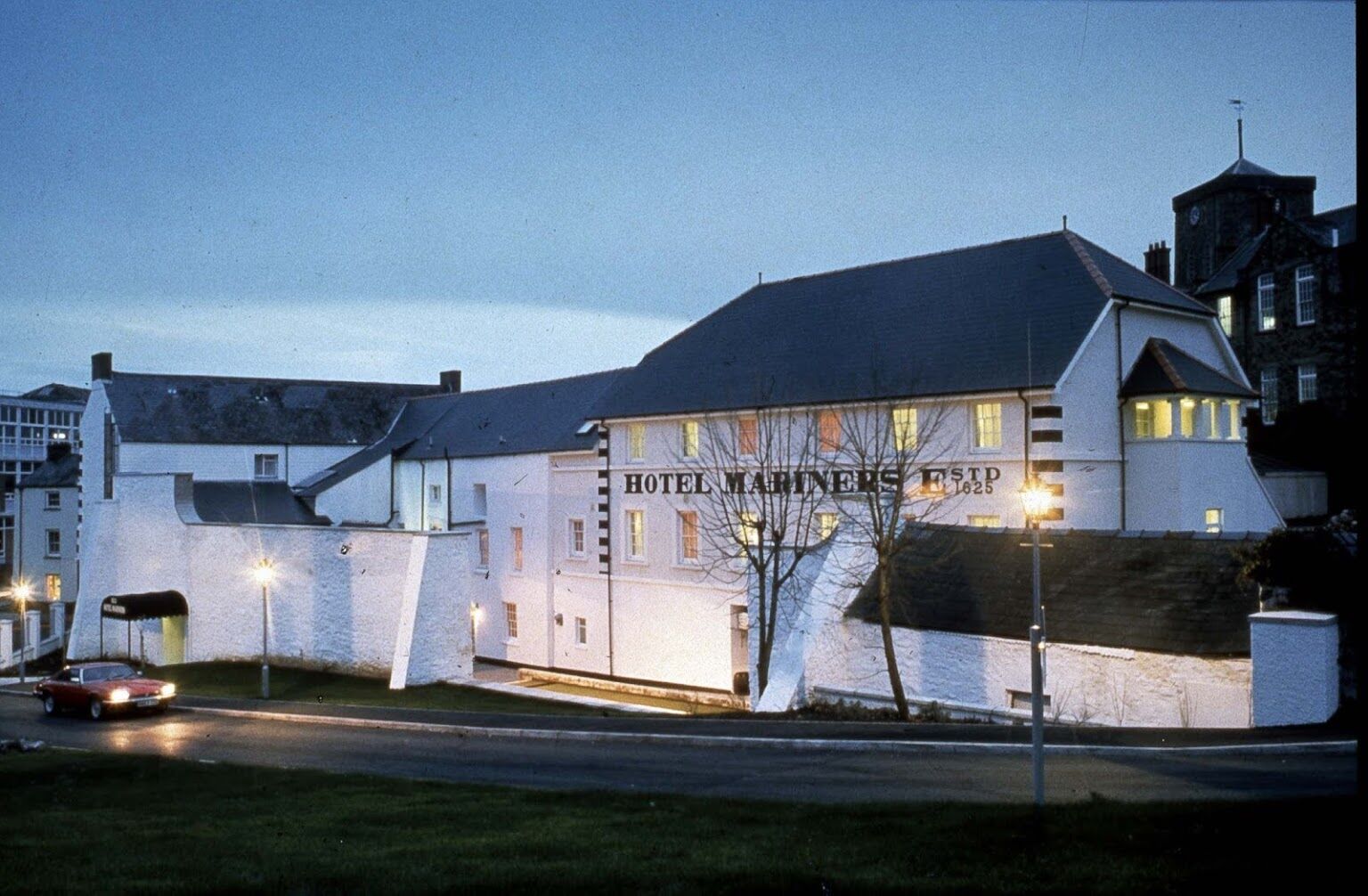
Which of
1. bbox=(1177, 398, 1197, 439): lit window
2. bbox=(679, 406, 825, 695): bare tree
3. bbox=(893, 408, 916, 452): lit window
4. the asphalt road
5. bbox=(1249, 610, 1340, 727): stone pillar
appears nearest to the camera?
the asphalt road

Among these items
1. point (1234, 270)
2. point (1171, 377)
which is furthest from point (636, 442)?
point (1234, 270)

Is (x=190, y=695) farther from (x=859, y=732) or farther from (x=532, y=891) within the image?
(x=532, y=891)

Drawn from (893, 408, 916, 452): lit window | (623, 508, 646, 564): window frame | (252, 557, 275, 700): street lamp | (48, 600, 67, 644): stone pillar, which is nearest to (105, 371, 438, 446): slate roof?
(48, 600, 67, 644): stone pillar

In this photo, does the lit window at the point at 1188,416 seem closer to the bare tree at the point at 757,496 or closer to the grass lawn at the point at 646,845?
the bare tree at the point at 757,496

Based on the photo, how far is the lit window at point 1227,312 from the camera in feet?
161

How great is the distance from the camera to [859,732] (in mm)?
20000

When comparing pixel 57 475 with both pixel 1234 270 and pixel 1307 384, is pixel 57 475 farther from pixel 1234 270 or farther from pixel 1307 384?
pixel 1307 384

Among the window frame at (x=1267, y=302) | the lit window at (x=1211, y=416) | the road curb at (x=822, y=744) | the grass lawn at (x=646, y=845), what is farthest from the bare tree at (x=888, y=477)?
the window frame at (x=1267, y=302)

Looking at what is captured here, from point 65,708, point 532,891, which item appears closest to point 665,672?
point 65,708

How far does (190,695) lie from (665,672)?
629 inches

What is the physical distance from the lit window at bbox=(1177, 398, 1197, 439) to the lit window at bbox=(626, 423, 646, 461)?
19.1m

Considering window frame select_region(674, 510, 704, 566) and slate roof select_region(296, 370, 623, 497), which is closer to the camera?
window frame select_region(674, 510, 704, 566)

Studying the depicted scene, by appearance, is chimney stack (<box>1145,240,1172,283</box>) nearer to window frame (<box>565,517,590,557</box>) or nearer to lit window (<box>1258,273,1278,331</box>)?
lit window (<box>1258,273,1278,331</box>)

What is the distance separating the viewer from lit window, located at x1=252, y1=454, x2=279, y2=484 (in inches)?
2254
